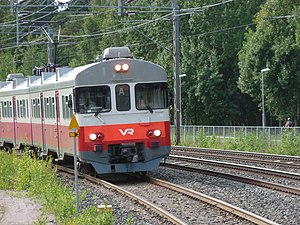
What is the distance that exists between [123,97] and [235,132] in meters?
18.2

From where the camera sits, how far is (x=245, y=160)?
82.1 feet

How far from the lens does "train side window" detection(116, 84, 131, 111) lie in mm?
19203

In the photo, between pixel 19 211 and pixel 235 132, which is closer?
pixel 19 211

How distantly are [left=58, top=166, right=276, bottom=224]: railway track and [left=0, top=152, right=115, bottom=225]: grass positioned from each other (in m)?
1.14

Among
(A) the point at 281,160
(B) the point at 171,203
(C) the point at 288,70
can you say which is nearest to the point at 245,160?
(A) the point at 281,160

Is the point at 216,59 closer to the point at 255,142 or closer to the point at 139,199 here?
the point at 255,142

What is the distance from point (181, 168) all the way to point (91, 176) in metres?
3.31

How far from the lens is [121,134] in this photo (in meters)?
19.0

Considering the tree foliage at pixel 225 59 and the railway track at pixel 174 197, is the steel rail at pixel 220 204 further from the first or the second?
the tree foliage at pixel 225 59

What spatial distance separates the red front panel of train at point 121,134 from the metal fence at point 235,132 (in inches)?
478

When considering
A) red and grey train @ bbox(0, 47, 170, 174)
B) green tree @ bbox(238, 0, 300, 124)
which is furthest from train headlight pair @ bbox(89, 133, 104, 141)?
green tree @ bbox(238, 0, 300, 124)

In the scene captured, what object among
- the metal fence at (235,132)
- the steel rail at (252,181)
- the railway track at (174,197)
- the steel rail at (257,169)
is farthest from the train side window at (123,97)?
the metal fence at (235,132)

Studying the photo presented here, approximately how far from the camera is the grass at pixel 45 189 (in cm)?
1210

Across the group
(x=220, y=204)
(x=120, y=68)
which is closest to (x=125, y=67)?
(x=120, y=68)
